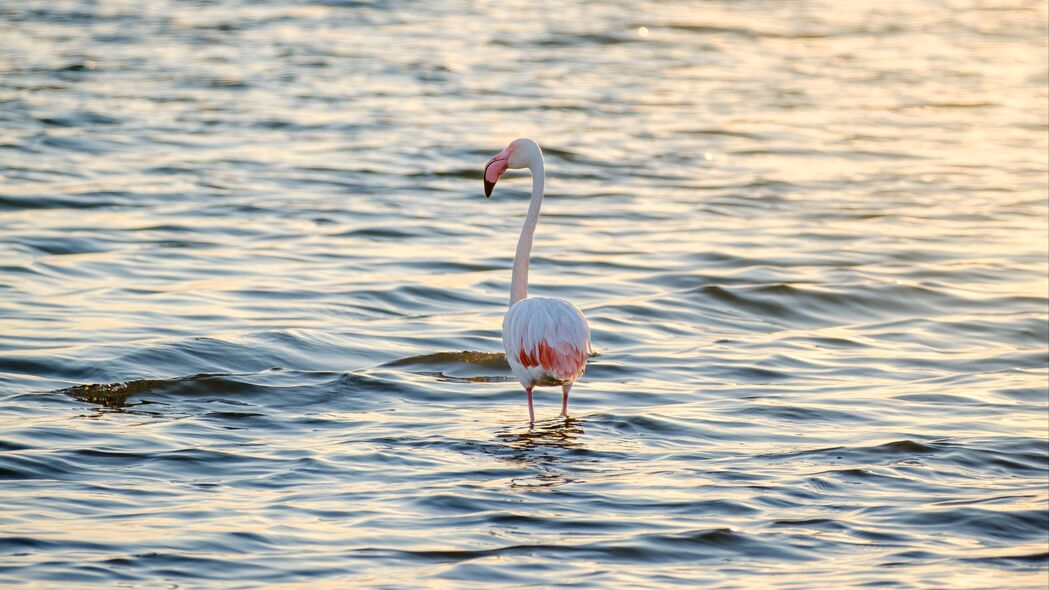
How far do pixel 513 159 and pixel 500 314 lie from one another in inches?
77.4

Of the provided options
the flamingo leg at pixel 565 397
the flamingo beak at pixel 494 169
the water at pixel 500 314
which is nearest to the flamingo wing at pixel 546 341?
the flamingo leg at pixel 565 397

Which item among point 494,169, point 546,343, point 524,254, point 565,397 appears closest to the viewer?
point 546,343

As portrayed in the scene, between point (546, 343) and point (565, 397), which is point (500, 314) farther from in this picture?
point (546, 343)

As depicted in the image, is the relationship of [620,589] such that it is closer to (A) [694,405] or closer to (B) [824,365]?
(A) [694,405]

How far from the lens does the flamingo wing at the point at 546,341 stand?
26.7 feet

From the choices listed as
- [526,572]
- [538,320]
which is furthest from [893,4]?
[526,572]

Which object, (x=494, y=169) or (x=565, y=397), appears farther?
(x=494, y=169)

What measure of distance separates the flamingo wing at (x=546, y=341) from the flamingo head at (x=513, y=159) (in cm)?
105

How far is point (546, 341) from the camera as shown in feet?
26.7

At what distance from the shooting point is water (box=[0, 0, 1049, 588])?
6.58m

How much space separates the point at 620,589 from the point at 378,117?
13332 millimetres

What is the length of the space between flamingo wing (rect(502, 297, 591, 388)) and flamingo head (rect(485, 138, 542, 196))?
1045 millimetres

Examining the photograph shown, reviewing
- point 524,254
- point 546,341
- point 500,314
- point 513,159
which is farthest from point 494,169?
point 500,314

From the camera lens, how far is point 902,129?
19.0m
